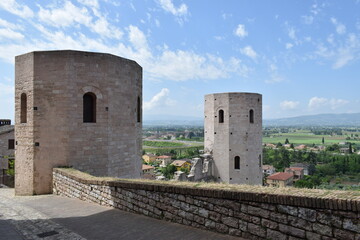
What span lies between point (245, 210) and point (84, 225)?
3.34 m

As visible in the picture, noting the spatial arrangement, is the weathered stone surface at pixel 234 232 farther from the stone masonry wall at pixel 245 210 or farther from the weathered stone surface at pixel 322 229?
the weathered stone surface at pixel 322 229

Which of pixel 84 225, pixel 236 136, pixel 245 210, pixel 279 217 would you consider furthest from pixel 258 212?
pixel 236 136

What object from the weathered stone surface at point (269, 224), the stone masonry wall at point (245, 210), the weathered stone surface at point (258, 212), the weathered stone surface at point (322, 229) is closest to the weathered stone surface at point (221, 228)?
the stone masonry wall at point (245, 210)

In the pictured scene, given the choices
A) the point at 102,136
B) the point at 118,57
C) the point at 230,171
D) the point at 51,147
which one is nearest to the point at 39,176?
the point at 51,147

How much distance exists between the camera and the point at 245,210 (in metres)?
4.55

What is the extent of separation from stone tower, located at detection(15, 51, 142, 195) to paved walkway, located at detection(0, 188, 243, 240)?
231cm

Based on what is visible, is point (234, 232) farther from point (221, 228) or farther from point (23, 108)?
point (23, 108)

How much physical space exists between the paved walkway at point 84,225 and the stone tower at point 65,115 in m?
2.31

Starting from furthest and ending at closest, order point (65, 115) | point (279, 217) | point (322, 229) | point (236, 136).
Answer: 1. point (236, 136)
2. point (65, 115)
3. point (279, 217)
4. point (322, 229)

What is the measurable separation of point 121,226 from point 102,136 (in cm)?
505

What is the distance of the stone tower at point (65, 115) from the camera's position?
9656mm

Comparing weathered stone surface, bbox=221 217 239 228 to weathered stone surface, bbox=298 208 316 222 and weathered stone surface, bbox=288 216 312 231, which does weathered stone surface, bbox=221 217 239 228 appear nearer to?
weathered stone surface, bbox=288 216 312 231

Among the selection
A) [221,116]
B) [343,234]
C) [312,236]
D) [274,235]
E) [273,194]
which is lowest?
[274,235]

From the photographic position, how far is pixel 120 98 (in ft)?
34.8
